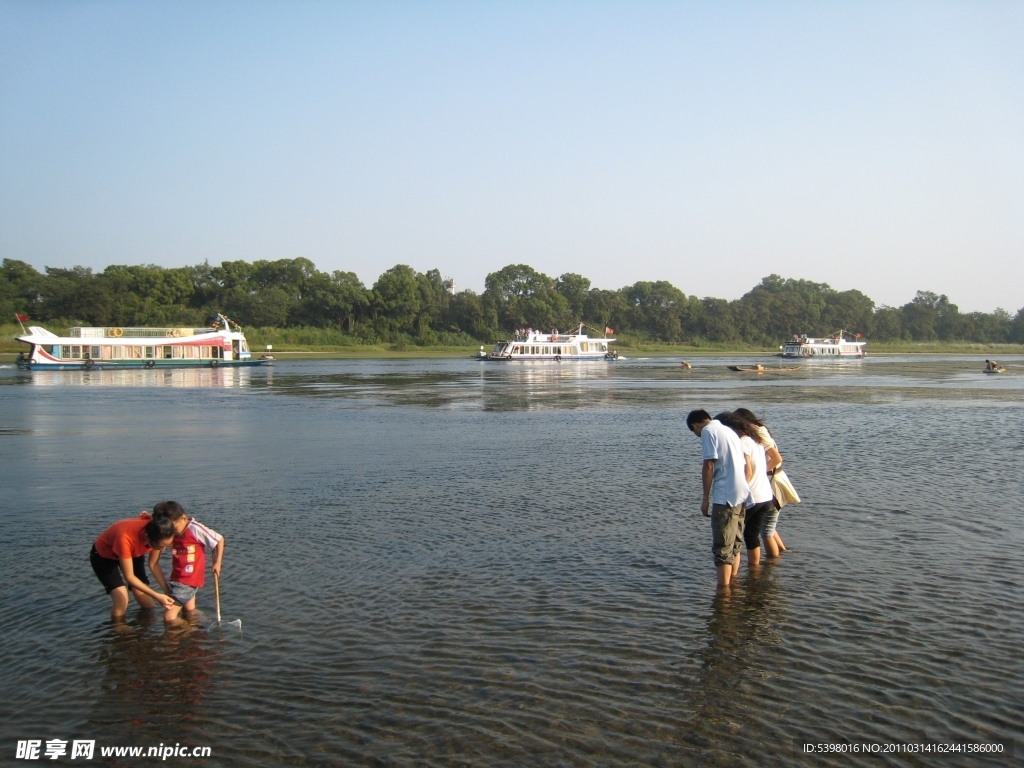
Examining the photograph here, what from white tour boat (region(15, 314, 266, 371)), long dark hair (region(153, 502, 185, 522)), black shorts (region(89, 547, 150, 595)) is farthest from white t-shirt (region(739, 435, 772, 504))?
white tour boat (region(15, 314, 266, 371))

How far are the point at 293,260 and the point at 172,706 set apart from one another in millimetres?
124736

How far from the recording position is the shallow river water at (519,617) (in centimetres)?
643

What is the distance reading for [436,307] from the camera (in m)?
131

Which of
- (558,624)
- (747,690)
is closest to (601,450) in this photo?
(558,624)

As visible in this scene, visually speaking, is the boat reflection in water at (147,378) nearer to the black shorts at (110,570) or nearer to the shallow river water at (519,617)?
the shallow river water at (519,617)

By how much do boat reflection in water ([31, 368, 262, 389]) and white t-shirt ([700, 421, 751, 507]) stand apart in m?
44.8

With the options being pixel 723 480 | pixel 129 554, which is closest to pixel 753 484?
pixel 723 480

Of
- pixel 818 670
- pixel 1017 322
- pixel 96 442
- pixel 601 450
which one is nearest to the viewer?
pixel 818 670

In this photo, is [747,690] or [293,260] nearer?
[747,690]

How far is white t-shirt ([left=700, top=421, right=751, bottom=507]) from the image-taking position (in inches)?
346

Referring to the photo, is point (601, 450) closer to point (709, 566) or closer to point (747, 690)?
point (709, 566)

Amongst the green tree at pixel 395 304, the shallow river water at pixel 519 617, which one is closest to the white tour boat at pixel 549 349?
the green tree at pixel 395 304

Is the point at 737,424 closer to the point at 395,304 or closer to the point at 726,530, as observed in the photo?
the point at 726,530

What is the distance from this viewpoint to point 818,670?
291 inches
